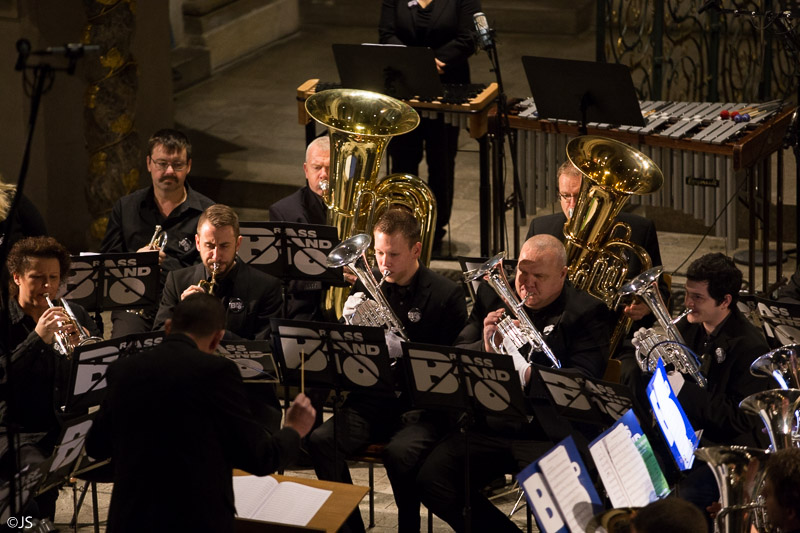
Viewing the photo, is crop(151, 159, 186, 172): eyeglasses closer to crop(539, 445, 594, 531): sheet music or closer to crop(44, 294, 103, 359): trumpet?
crop(44, 294, 103, 359): trumpet

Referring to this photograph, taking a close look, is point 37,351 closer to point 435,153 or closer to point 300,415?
point 300,415

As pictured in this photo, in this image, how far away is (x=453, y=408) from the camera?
4.99m

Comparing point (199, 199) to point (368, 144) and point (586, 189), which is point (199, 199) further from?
point (586, 189)

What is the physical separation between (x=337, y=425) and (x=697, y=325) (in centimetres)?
159

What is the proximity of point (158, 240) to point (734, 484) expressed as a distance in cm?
337

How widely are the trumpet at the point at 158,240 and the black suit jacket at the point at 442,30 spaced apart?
87.7 inches

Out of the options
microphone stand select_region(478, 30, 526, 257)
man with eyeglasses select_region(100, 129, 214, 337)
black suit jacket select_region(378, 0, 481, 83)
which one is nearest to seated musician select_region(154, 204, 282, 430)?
man with eyeglasses select_region(100, 129, 214, 337)

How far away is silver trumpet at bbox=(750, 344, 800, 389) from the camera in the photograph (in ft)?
15.6

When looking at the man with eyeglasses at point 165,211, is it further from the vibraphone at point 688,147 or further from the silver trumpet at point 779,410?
the silver trumpet at point 779,410

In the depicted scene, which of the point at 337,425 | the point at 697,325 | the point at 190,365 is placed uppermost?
the point at 190,365

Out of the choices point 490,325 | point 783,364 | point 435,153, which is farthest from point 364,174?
point 783,364

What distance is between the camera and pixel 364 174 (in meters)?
6.41

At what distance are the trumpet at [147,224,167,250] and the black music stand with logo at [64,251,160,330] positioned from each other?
15.6 inches

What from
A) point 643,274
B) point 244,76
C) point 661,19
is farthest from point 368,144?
point 244,76
